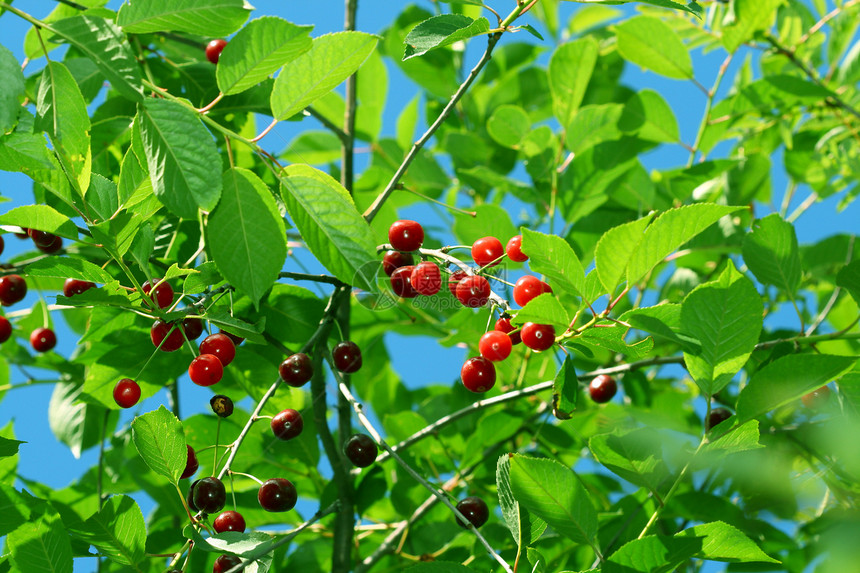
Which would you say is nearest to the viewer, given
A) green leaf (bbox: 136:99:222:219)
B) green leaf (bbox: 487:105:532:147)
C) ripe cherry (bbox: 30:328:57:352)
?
green leaf (bbox: 136:99:222:219)

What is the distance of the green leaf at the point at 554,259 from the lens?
98cm

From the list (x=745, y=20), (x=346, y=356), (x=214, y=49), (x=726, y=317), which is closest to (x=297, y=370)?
(x=346, y=356)

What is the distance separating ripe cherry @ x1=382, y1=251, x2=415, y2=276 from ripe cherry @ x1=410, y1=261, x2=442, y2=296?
0.44ft

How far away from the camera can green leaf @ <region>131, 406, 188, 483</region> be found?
106cm

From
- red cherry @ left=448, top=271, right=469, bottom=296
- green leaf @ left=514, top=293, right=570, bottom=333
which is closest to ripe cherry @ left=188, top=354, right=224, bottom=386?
red cherry @ left=448, top=271, right=469, bottom=296

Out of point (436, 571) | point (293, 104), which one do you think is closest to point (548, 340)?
point (436, 571)

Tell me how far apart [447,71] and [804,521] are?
171 centimetres

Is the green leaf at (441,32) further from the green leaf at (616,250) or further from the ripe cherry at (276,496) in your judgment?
the ripe cherry at (276,496)

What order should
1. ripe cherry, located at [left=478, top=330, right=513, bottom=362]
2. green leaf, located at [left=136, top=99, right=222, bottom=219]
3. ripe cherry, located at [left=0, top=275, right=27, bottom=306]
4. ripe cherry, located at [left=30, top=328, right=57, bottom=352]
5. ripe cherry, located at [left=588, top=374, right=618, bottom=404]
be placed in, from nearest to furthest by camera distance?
green leaf, located at [left=136, top=99, right=222, bottom=219], ripe cherry, located at [left=478, top=330, right=513, bottom=362], ripe cherry, located at [left=588, top=374, right=618, bottom=404], ripe cherry, located at [left=0, top=275, right=27, bottom=306], ripe cherry, located at [left=30, top=328, right=57, bottom=352]

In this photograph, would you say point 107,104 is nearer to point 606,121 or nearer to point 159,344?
point 159,344

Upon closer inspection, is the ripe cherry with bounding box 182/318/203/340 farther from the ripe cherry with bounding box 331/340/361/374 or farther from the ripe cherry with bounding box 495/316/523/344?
the ripe cherry with bounding box 495/316/523/344

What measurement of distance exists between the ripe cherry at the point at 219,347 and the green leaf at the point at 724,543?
0.74 m

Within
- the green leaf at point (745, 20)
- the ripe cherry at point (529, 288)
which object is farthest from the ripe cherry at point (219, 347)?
the green leaf at point (745, 20)

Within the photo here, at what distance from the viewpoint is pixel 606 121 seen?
6.41 ft
